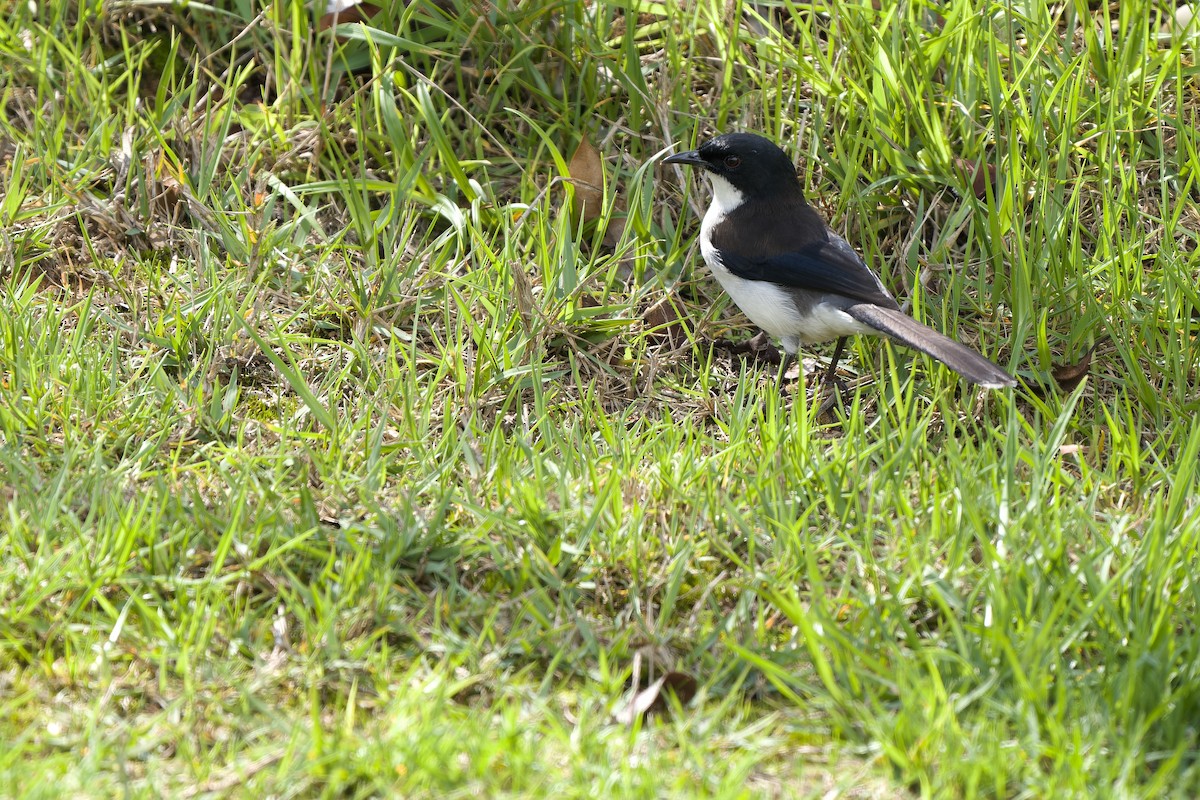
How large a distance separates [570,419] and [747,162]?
1.27 metres

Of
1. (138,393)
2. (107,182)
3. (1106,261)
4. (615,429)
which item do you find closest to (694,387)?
(615,429)

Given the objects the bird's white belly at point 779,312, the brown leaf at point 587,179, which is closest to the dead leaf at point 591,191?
the brown leaf at point 587,179

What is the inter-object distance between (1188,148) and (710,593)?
2.82 m

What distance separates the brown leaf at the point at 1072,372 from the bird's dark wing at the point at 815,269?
641 mm

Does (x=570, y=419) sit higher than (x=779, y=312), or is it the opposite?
(x=779, y=312)

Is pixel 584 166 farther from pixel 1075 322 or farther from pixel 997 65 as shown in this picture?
pixel 1075 322

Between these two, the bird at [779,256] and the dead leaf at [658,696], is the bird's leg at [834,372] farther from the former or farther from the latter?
the dead leaf at [658,696]

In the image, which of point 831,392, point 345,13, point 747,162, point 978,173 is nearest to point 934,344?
point 831,392

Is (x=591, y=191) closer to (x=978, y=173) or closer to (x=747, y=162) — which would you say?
(x=747, y=162)

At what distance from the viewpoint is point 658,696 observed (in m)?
3.09

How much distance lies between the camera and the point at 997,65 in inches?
194

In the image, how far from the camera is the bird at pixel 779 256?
179 inches

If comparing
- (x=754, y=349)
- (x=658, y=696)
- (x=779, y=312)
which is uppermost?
(x=779, y=312)

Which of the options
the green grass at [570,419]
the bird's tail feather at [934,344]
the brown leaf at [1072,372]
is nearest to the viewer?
the green grass at [570,419]
